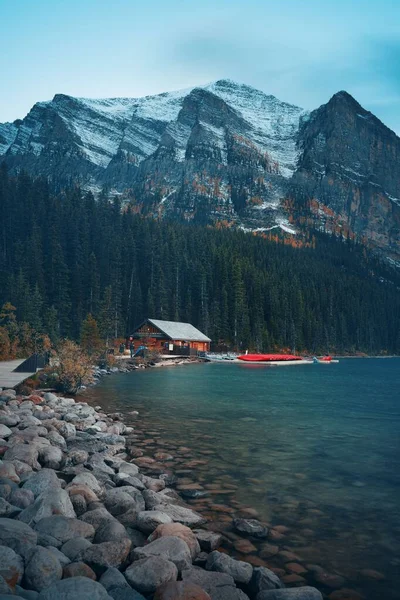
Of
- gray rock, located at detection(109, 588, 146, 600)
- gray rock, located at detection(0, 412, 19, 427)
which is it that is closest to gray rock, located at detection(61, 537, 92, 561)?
gray rock, located at detection(109, 588, 146, 600)

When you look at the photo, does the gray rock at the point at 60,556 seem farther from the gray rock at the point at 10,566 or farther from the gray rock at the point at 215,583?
the gray rock at the point at 215,583

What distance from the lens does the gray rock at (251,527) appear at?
27.6 feet

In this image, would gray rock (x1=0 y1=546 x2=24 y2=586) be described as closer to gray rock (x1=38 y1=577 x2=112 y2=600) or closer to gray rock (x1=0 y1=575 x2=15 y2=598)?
gray rock (x1=0 y1=575 x2=15 y2=598)

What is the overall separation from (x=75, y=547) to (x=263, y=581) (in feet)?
8.99

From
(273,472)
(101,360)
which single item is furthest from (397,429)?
(101,360)

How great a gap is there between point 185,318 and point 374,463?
83707 millimetres

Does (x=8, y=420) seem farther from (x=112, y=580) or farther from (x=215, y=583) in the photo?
(x=215, y=583)

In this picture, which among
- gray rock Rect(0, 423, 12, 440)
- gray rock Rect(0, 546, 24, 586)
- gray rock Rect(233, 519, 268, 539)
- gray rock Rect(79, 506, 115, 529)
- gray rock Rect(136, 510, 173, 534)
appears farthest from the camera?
gray rock Rect(0, 423, 12, 440)

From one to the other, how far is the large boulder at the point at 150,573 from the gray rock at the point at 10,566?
141cm

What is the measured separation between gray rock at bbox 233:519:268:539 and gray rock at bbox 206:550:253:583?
189 centimetres

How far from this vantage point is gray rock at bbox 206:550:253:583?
21.0ft

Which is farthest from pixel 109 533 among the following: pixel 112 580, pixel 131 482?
pixel 131 482

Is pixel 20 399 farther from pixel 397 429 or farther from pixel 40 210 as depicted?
pixel 40 210

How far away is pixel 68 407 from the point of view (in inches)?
768
